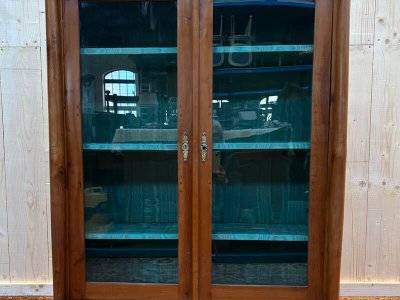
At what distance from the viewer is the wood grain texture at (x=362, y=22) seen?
59.7 inches

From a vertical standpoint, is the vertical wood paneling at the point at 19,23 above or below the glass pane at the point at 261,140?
above

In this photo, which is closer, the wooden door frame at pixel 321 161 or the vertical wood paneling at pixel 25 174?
the wooden door frame at pixel 321 161

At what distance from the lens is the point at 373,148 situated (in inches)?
61.6

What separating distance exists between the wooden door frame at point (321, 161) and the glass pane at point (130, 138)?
14 centimetres

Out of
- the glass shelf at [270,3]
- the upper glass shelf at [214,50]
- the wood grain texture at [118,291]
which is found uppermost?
the glass shelf at [270,3]

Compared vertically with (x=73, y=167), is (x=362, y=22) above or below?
above

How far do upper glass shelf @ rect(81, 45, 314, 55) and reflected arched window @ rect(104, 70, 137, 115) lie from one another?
9 cm

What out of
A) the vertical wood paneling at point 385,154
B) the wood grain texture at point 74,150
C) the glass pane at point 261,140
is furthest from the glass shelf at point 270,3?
the wood grain texture at point 74,150

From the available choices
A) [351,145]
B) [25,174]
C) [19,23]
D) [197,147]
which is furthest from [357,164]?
[19,23]

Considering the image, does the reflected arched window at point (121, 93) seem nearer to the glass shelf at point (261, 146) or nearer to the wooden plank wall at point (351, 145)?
the wooden plank wall at point (351, 145)

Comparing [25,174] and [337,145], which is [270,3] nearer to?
[337,145]

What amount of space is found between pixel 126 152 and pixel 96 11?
64cm

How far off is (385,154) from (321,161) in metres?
0.32

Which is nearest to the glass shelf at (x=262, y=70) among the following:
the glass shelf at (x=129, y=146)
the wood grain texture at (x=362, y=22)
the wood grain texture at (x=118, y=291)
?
the wood grain texture at (x=362, y=22)
